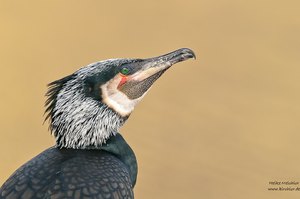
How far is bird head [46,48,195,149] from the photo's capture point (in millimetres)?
2225

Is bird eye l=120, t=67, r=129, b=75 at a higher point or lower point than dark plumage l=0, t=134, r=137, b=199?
higher

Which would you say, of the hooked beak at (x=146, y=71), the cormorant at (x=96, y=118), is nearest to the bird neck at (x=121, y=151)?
the cormorant at (x=96, y=118)

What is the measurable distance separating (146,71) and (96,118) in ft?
0.79

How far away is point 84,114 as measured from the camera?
2.23 meters

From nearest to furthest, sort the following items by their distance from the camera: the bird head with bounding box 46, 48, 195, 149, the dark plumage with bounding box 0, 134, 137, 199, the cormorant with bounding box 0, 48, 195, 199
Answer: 1. the dark plumage with bounding box 0, 134, 137, 199
2. the cormorant with bounding box 0, 48, 195, 199
3. the bird head with bounding box 46, 48, 195, 149

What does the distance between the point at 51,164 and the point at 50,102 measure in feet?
0.88

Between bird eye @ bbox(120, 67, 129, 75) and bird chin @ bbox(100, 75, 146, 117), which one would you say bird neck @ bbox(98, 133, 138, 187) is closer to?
bird chin @ bbox(100, 75, 146, 117)

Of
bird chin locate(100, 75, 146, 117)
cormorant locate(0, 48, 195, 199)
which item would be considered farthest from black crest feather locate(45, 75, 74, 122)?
bird chin locate(100, 75, 146, 117)

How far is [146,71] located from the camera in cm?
228

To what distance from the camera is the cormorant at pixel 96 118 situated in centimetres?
212

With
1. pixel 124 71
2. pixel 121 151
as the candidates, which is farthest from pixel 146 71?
pixel 121 151

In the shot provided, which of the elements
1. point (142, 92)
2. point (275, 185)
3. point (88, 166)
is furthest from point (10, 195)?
point (275, 185)

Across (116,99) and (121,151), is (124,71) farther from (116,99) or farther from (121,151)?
(121,151)

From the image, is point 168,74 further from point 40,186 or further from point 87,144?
point 40,186
